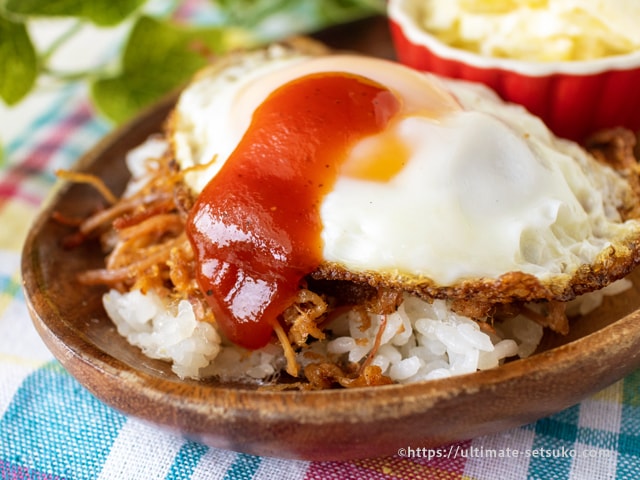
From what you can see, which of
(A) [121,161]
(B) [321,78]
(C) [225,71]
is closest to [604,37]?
(B) [321,78]

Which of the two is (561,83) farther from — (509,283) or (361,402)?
(361,402)

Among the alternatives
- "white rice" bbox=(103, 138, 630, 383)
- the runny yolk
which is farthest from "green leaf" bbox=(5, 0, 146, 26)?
"white rice" bbox=(103, 138, 630, 383)

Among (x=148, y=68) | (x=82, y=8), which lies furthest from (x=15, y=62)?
(x=148, y=68)

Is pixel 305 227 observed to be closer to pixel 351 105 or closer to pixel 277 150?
pixel 277 150

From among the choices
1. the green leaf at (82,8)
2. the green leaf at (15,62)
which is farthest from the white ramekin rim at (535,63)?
the green leaf at (15,62)

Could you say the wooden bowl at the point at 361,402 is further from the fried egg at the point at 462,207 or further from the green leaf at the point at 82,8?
the green leaf at the point at 82,8
